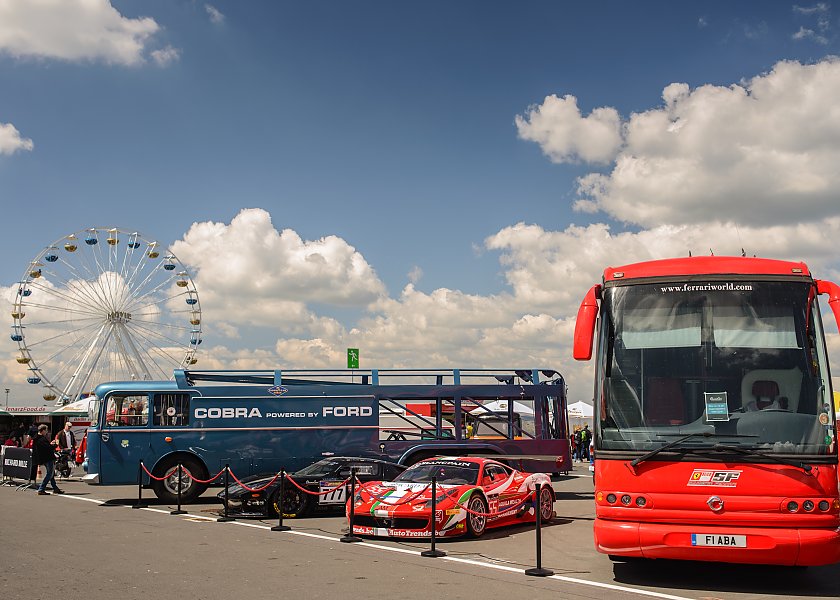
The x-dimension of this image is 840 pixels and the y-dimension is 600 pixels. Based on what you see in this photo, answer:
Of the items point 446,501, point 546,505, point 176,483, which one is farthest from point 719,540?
point 176,483

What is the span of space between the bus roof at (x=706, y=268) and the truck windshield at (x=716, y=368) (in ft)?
0.53

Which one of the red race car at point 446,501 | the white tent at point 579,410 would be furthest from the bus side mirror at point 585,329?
the white tent at point 579,410

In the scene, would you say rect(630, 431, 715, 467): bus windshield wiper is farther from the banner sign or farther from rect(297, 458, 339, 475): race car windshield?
the banner sign

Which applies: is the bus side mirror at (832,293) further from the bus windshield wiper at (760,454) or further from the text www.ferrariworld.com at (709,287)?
the bus windshield wiper at (760,454)

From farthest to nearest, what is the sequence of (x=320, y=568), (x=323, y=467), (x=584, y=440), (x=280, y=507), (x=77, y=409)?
(x=77, y=409)
(x=584, y=440)
(x=323, y=467)
(x=280, y=507)
(x=320, y=568)

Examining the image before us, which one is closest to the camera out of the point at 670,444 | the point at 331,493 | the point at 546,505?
the point at 670,444

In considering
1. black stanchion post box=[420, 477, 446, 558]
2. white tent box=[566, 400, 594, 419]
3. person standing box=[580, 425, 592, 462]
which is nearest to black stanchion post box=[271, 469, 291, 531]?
black stanchion post box=[420, 477, 446, 558]

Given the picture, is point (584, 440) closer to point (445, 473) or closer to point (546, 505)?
point (546, 505)

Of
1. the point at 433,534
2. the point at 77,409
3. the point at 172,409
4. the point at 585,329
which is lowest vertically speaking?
the point at 433,534

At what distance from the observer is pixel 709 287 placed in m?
9.53

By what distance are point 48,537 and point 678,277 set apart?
9948 millimetres

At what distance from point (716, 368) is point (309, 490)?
30.3ft

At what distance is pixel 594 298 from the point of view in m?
9.81

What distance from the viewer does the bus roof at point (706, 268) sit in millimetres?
9523
